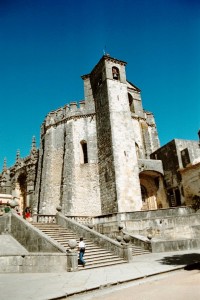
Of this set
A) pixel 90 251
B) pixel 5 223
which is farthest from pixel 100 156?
pixel 90 251

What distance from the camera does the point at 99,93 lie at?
85.7ft

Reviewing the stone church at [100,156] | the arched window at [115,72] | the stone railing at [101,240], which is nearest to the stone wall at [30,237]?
the stone railing at [101,240]

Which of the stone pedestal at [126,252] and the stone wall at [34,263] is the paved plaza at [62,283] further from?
the stone pedestal at [126,252]

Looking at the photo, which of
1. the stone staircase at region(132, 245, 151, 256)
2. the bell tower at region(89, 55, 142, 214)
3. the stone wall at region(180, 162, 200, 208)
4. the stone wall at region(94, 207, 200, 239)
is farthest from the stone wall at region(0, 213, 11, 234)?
the stone wall at region(180, 162, 200, 208)

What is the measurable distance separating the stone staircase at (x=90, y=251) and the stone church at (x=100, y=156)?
6.76 meters

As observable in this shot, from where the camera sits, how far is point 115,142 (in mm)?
22562

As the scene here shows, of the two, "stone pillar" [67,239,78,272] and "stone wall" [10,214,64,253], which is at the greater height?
"stone wall" [10,214,64,253]

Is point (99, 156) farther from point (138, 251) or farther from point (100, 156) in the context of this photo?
point (138, 251)

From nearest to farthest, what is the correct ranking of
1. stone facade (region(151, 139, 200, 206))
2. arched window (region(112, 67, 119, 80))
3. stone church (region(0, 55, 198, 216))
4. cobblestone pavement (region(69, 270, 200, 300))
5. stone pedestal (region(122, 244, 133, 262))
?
cobblestone pavement (region(69, 270, 200, 300))
stone pedestal (region(122, 244, 133, 262))
stone church (region(0, 55, 198, 216))
stone facade (region(151, 139, 200, 206))
arched window (region(112, 67, 119, 80))

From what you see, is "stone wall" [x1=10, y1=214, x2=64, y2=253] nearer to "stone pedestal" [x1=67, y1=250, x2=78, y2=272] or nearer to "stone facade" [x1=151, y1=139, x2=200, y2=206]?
"stone pedestal" [x1=67, y1=250, x2=78, y2=272]

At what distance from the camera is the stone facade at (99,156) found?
22062mm

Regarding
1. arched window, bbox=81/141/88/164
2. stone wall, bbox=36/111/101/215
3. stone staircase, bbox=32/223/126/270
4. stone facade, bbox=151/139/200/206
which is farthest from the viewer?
arched window, bbox=81/141/88/164

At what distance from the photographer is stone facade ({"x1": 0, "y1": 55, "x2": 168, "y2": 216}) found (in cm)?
2206

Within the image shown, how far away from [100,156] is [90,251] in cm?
1259
